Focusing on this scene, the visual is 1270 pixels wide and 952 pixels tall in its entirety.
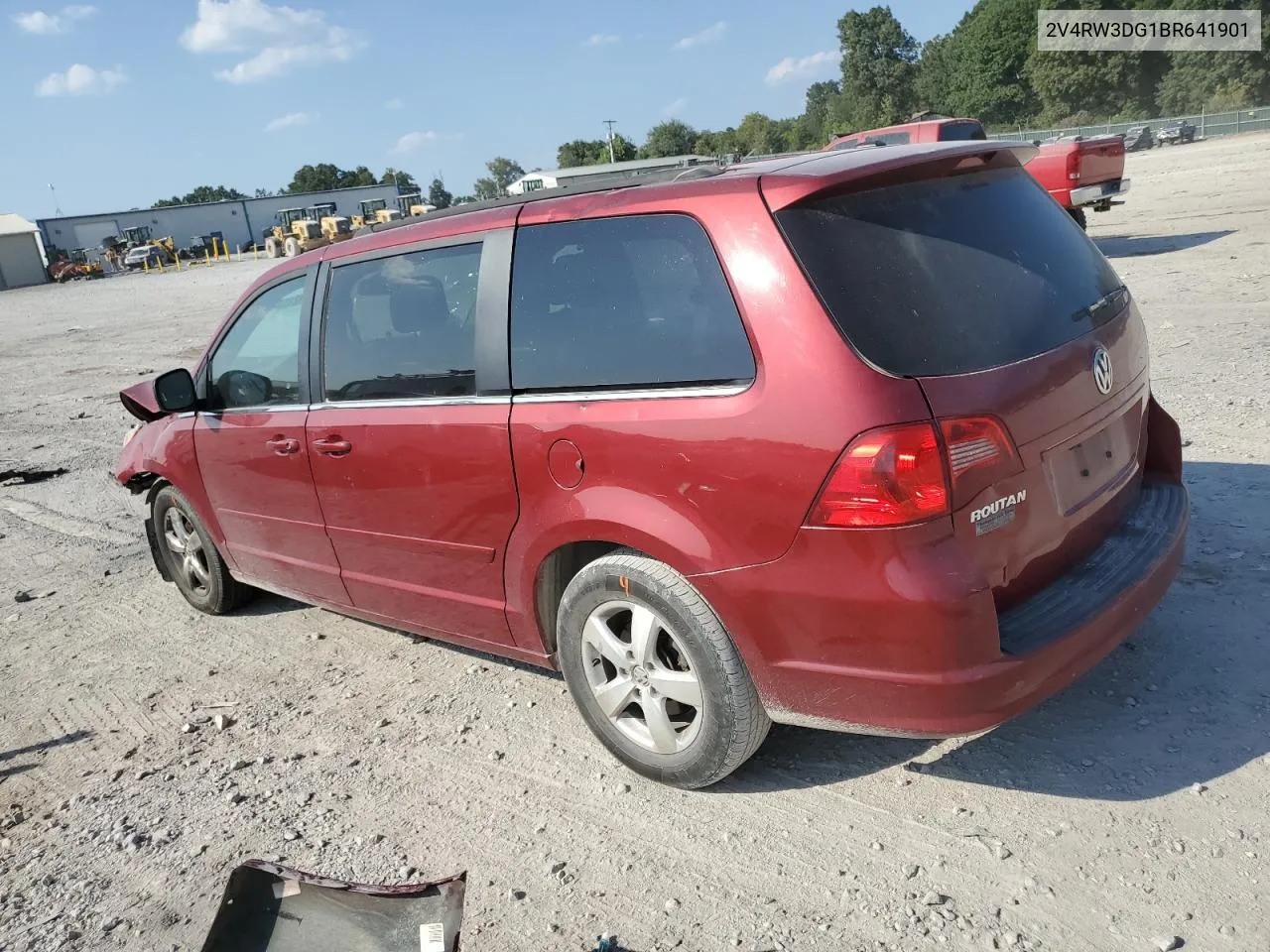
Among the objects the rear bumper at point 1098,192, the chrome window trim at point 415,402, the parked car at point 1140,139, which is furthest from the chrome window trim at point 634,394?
the parked car at point 1140,139

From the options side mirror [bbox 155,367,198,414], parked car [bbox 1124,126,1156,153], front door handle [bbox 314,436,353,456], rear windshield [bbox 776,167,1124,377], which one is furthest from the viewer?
parked car [bbox 1124,126,1156,153]

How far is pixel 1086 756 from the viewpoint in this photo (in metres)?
3.05

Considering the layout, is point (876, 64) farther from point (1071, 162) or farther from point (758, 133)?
point (1071, 162)

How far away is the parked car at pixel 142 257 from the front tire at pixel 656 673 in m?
69.8

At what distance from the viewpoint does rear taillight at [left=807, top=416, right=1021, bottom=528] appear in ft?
8.18

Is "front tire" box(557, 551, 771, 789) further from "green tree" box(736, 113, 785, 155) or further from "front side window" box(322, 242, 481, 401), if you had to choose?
"green tree" box(736, 113, 785, 155)

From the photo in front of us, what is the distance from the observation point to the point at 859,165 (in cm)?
286

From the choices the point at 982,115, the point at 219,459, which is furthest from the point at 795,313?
the point at 982,115

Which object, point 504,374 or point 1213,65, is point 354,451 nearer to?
point 504,374

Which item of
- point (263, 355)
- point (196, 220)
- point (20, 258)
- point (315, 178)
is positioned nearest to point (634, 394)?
point (263, 355)

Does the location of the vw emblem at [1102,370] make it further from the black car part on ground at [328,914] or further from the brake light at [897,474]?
the black car part on ground at [328,914]

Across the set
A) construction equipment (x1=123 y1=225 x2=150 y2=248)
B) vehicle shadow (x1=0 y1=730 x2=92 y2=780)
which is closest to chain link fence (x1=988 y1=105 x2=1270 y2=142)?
vehicle shadow (x1=0 y1=730 x2=92 y2=780)

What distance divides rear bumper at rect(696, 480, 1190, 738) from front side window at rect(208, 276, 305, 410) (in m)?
2.44

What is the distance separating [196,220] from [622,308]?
9427 centimetres
